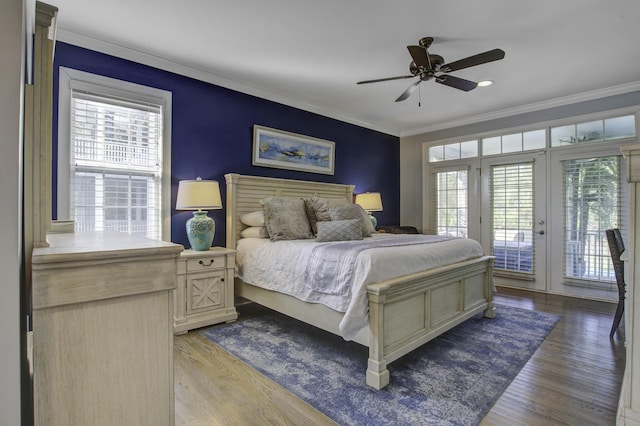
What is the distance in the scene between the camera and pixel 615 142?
3943 mm

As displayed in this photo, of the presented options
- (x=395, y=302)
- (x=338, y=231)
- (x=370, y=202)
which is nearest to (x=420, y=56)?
(x=338, y=231)

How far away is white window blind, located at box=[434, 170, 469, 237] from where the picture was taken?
529 cm

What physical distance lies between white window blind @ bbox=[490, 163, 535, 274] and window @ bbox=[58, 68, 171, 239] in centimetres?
459

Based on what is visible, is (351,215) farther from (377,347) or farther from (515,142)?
(515,142)

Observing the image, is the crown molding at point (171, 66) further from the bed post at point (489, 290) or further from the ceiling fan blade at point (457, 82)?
the bed post at point (489, 290)

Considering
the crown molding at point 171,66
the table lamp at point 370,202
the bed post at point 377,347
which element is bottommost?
the bed post at point 377,347

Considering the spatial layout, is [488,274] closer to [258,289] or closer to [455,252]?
[455,252]

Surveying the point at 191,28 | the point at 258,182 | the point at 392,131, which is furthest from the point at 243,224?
the point at 392,131

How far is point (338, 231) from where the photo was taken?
311cm

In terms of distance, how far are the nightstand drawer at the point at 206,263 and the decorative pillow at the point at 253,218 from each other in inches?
22.1

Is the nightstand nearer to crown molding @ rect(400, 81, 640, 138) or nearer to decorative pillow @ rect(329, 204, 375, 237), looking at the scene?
decorative pillow @ rect(329, 204, 375, 237)

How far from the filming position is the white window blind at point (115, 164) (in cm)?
278

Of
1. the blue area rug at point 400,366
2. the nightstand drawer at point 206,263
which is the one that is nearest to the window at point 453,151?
the blue area rug at point 400,366

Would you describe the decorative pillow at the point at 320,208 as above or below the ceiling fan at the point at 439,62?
below
